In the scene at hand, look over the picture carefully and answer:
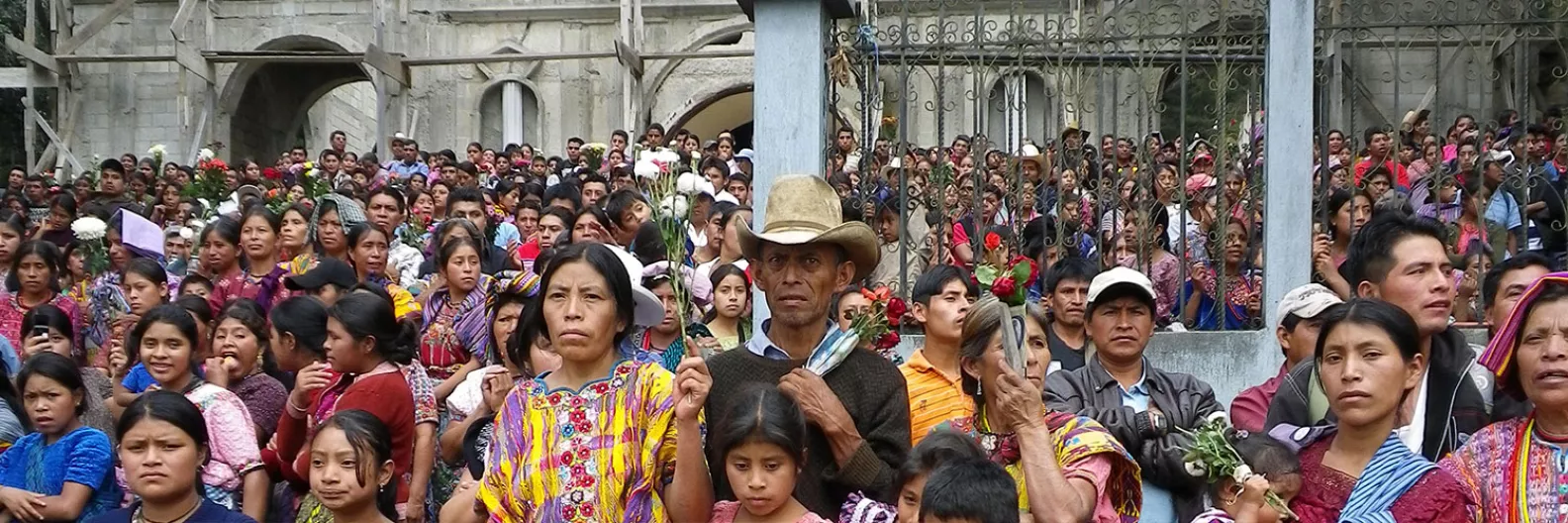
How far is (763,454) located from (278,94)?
23.3m

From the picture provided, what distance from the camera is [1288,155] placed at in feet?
24.7

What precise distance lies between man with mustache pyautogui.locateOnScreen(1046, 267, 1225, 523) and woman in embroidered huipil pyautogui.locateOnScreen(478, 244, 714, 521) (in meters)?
1.26

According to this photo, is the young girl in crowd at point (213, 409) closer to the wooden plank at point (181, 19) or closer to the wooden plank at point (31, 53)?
the wooden plank at point (181, 19)

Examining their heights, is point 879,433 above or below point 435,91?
below

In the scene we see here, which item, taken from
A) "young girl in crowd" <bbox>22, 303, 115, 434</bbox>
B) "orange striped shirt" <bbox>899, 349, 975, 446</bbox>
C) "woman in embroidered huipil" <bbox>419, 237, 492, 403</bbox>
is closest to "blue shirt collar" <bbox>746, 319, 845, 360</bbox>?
"orange striped shirt" <bbox>899, 349, 975, 446</bbox>

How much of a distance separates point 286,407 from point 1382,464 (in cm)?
361

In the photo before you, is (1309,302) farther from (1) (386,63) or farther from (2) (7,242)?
(1) (386,63)

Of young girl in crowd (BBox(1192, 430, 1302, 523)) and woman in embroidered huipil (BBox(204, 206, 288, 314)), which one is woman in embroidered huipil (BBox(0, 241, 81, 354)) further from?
young girl in crowd (BBox(1192, 430, 1302, 523))

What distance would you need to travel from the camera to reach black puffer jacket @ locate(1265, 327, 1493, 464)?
432 centimetres

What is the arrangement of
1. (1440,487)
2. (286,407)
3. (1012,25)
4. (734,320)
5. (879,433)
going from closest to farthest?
(1440,487) → (879,433) → (286,407) → (734,320) → (1012,25)

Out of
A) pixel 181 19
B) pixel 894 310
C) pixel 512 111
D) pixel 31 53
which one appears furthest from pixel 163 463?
pixel 31 53

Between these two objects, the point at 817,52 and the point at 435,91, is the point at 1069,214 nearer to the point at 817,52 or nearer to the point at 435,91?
the point at 817,52

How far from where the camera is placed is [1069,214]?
315 inches

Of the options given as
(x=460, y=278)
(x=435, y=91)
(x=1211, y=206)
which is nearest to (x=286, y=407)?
(x=460, y=278)
